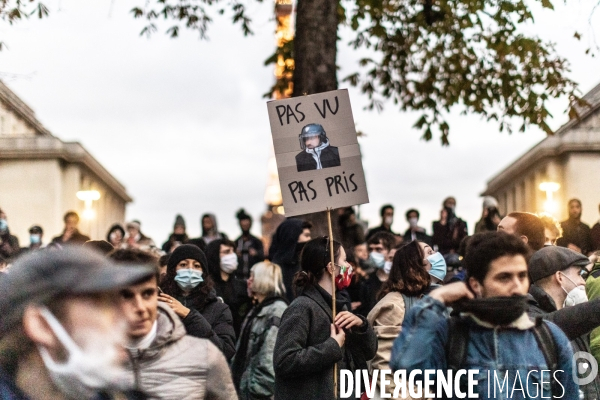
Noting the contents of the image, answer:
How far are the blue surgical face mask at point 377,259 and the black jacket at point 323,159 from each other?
4612 millimetres

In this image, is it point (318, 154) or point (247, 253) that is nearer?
point (318, 154)

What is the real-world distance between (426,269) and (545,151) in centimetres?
3692

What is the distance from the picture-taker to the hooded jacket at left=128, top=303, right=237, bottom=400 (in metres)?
4.02

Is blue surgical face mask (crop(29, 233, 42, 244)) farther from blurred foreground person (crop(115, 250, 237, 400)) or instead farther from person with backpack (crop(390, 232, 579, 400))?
person with backpack (crop(390, 232, 579, 400))

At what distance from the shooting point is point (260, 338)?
28.9ft

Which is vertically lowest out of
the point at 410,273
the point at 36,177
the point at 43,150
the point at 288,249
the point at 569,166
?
the point at 410,273

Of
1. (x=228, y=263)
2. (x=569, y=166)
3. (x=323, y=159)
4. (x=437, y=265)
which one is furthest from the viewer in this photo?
(x=569, y=166)

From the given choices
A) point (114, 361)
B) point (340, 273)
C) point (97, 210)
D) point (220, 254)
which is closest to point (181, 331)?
point (114, 361)

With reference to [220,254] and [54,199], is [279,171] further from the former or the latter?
Result: [54,199]

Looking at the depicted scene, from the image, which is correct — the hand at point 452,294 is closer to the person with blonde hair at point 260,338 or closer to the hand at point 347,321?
the hand at point 347,321

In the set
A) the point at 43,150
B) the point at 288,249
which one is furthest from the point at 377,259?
the point at 43,150

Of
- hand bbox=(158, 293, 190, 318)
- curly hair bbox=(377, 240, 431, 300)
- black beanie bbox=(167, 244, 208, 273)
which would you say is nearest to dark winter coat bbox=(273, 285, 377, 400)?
curly hair bbox=(377, 240, 431, 300)

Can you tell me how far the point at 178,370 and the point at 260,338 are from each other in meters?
4.76

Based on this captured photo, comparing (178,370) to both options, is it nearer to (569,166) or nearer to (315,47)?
(315,47)
